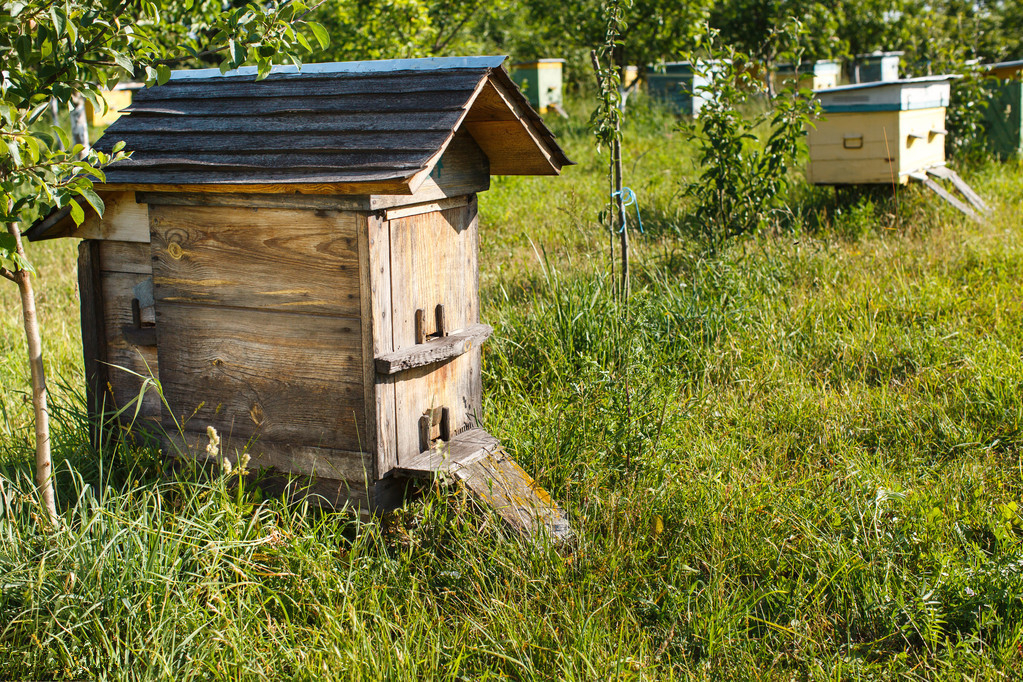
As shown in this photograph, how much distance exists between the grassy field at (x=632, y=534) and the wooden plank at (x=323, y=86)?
140 centimetres

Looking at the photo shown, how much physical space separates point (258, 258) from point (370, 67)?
82 centimetres

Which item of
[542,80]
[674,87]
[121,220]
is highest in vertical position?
[542,80]

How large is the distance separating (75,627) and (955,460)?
345cm

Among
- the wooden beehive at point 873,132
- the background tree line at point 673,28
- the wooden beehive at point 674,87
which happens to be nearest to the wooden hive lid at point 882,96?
the wooden beehive at point 873,132

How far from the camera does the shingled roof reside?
2799mm

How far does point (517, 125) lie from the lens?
10.5 ft

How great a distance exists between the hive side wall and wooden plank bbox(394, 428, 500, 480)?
17 cm

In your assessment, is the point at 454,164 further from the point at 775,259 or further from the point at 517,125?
the point at 775,259

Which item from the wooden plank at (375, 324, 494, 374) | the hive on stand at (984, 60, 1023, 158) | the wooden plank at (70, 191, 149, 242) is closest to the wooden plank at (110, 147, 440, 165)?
the wooden plank at (70, 191, 149, 242)

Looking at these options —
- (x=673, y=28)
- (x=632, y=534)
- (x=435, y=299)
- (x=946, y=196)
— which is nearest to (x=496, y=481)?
(x=632, y=534)

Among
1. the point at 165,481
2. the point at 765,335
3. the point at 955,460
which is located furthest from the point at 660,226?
the point at 165,481

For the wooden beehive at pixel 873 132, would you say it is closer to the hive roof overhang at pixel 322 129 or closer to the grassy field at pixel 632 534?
the grassy field at pixel 632 534

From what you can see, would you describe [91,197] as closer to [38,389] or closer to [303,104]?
[38,389]

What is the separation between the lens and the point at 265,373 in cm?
306
